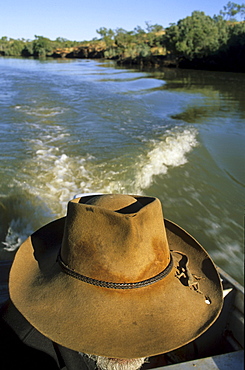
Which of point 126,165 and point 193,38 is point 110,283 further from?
point 193,38

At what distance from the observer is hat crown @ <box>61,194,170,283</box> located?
3.44ft

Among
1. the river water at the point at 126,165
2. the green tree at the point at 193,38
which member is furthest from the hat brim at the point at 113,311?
the green tree at the point at 193,38

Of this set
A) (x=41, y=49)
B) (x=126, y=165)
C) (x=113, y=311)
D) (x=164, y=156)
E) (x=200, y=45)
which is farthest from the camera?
(x=41, y=49)

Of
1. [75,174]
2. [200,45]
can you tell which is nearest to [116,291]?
[75,174]

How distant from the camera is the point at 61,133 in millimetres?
7945

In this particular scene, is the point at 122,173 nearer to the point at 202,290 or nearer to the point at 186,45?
the point at 202,290

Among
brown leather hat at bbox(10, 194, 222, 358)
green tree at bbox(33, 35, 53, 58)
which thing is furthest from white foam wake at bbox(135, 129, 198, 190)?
green tree at bbox(33, 35, 53, 58)

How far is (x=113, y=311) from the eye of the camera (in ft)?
3.33

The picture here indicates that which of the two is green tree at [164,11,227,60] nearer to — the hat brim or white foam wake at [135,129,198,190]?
white foam wake at [135,129,198,190]

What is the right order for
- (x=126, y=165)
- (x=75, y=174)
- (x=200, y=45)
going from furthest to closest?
(x=200, y=45)
(x=126, y=165)
(x=75, y=174)

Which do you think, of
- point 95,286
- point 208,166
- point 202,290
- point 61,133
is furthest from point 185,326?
point 61,133

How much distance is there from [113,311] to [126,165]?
5.17 meters

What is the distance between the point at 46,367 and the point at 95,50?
95.0m

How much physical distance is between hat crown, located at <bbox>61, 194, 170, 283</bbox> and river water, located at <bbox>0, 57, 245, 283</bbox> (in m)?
3.07
